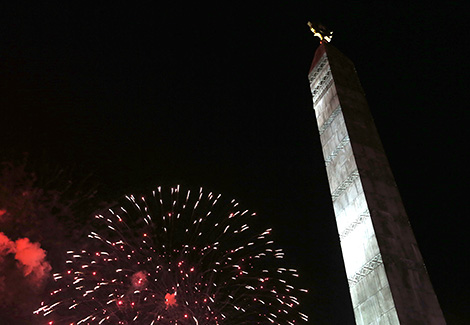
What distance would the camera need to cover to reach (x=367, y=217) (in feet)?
53.4

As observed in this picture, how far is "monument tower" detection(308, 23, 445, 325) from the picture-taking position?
14.8 m

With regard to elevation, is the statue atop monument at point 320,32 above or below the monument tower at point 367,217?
above

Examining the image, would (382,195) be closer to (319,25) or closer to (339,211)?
(339,211)

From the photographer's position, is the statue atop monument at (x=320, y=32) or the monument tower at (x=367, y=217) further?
the statue atop monument at (x=320, y=32)

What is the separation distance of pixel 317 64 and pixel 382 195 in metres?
7.78

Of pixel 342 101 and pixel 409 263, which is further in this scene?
pixel 342 101

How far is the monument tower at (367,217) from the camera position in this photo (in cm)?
1483

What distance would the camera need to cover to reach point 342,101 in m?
19.8

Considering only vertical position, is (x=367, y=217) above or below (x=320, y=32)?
below

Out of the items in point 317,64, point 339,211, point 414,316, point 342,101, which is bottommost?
point 414,316

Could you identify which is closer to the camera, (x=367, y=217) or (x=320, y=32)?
(x=367, y=217)

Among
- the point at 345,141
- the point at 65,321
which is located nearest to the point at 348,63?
the point at 345,141

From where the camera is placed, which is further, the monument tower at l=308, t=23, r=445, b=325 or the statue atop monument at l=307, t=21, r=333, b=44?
the statue atop monument at l=307, t=21, r=333, b=44

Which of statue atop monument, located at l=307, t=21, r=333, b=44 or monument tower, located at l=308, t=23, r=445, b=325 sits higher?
statue atop monument, located at l=307, t=21, r=333, b=44
